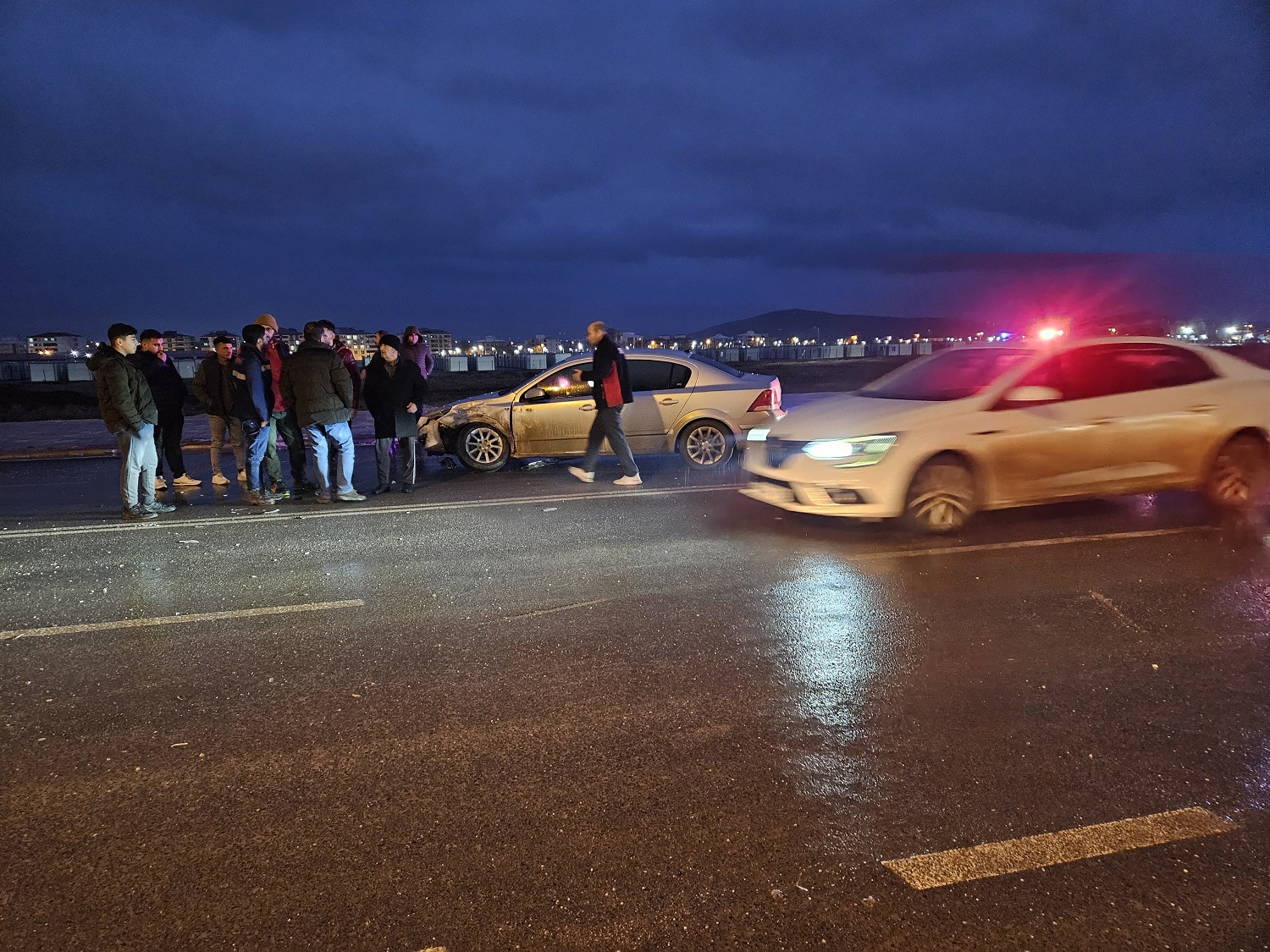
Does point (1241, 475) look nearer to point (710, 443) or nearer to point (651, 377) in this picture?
point (710, 443)

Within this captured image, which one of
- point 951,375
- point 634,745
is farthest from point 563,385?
point 634,745

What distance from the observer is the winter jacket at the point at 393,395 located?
902 cm

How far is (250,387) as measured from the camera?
8594mm

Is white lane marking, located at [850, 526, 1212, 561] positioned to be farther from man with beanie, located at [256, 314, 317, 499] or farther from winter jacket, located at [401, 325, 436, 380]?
winter jacket, located at [401, 325, 436, 380]

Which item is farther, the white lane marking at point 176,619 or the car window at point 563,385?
the car window at point 563,385

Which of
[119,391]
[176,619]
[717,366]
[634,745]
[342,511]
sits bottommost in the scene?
[634,745]

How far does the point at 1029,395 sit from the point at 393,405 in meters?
6.46

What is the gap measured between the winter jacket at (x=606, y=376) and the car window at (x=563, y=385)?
1335mm

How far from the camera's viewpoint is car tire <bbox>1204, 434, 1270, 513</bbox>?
283 inches

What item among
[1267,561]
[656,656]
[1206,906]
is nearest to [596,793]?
[656,656]

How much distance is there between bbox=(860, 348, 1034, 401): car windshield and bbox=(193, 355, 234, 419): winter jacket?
22.9ft

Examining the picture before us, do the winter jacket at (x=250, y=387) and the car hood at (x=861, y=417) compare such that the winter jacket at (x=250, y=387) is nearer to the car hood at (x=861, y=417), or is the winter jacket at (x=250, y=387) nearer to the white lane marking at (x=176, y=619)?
the white lane marking at (x=176, y=619)

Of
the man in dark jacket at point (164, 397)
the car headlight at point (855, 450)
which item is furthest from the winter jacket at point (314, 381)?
the car headlight at point (855, 450)

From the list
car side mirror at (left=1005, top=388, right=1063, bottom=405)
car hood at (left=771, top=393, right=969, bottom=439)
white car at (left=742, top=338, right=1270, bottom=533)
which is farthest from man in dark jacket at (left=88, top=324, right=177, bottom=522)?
car side mirror at (left=1005, top=388, right=1063, bottom=405)
